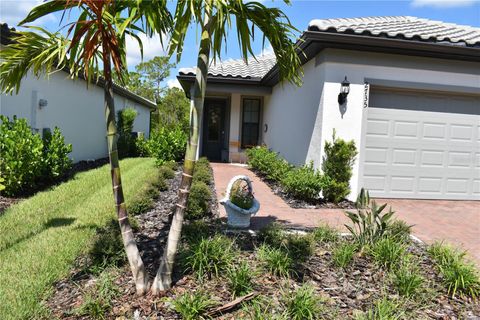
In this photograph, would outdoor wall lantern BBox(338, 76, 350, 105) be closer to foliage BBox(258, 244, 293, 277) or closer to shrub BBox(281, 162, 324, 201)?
shrub BBox(281, 162, 324, 201)

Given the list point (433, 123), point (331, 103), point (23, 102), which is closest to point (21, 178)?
point (23, 102)

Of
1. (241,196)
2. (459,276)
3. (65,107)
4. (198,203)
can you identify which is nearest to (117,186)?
(241,196)

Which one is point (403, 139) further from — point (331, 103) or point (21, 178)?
point (21, 178)

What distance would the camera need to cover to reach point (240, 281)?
3.36 metres

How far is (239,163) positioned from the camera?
1470cm

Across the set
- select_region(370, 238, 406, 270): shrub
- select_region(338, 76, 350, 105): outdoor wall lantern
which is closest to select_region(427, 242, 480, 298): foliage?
select_region(370, 238, 406, 270): shrub

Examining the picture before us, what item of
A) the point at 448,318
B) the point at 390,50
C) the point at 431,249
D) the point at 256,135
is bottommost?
the point at 448,318

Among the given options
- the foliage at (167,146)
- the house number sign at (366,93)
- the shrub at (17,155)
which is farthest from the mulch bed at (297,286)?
the foliage at (167,146)

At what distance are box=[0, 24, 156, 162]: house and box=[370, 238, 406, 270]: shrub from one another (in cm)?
637

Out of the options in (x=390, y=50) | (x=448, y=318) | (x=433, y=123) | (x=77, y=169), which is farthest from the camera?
(x=77, y=169)

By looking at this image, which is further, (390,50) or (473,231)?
(390,50)

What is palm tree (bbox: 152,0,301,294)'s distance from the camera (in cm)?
289

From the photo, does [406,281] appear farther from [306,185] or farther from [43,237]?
[43,237]

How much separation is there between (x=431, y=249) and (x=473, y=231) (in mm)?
2087
